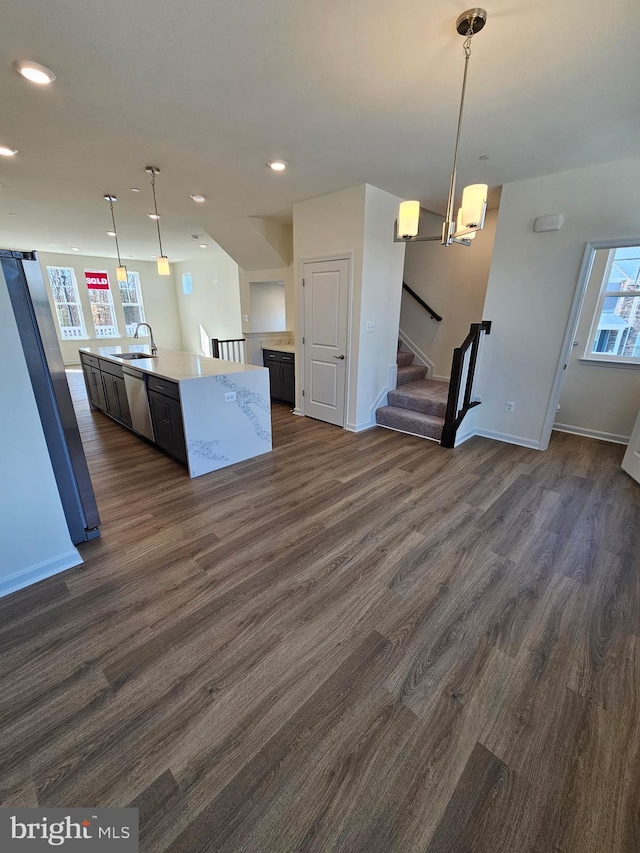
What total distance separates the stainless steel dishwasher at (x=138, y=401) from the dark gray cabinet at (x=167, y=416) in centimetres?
13

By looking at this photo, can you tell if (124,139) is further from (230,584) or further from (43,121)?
(230,584)

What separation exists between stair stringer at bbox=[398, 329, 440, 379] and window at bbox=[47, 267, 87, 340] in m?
8.38

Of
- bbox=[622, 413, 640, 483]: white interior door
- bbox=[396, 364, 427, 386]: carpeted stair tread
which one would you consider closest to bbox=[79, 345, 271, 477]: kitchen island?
bbox=[396, 364, 427, 386]: carpeted stair tread

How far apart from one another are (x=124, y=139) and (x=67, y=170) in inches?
43.9

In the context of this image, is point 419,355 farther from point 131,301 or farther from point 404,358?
point 131,301

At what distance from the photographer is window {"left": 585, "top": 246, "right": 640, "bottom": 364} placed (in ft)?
12.7

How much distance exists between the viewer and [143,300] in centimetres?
996

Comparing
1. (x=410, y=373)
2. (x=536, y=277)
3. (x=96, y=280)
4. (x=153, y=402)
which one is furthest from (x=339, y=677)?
(x=96, y=280)

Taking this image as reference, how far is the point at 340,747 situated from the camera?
1.21m

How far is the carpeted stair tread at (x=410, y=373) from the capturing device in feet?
16.7

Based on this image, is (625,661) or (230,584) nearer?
(625,661)

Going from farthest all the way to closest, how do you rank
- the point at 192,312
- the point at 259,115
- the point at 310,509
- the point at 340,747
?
the point at 192,312 → the point at 310,509 → the point at 259,115 → the point at 340,747

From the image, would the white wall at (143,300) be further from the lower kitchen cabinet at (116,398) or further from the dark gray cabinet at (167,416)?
the dark gray cabinet at (167,416)

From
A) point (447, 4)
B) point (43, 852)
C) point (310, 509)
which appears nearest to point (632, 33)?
point (447, 4)
